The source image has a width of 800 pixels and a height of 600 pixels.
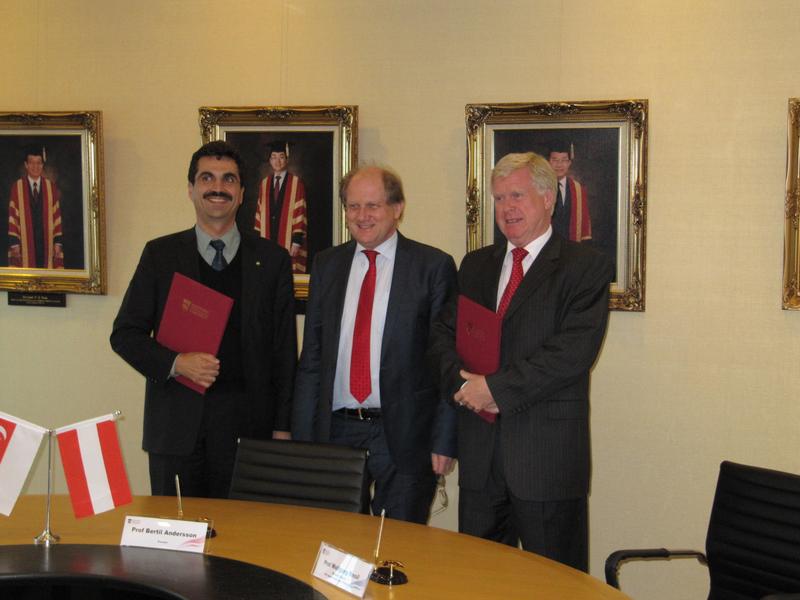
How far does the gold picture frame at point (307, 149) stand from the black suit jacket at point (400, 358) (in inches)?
32.5

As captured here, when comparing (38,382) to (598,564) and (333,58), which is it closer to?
(333,58)

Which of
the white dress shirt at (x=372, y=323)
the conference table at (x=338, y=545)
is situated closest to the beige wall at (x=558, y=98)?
the white dress shirt at (x=372, y=323)

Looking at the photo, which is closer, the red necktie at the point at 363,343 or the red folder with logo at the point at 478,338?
the red folder with logo at the point at 478,338

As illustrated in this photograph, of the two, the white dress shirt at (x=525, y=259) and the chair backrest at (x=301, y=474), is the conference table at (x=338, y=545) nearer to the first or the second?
the chair backrest at (x=301, y=474)

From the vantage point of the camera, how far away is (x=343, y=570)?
215 cm

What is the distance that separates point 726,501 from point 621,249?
4.60 feet

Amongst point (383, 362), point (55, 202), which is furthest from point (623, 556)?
point (55, 202)

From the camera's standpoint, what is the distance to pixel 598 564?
14.0 ft

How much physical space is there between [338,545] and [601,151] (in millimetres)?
2254

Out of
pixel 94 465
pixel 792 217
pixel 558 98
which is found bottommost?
pixel 94 465

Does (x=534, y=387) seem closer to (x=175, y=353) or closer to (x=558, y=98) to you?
(x=175, y=353)

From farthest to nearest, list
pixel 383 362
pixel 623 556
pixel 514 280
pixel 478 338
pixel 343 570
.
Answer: pixel 383 362 < pixel 514 280 < pixel 478 338 < pixel 623 556 < pixel 343 570

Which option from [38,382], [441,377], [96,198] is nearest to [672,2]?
[441,377]

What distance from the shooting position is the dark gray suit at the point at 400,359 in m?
3.39
